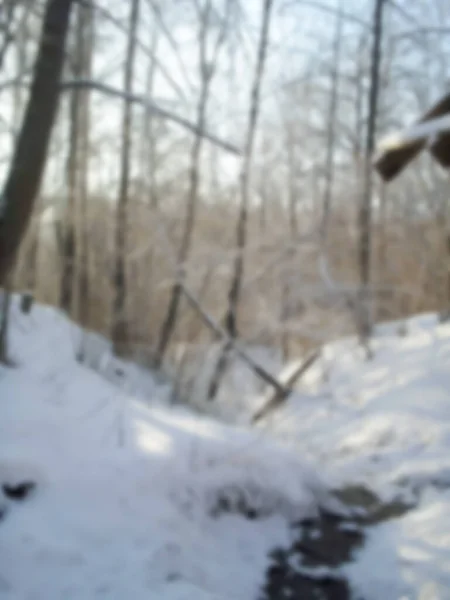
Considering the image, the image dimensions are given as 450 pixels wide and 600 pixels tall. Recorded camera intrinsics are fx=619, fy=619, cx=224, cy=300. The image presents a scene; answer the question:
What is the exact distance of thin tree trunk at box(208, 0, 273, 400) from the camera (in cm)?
1061

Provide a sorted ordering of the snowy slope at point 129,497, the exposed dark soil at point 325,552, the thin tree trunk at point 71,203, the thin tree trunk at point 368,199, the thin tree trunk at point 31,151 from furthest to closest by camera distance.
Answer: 1. the thin tree trunk at point 71,203
2. the thin tree trunk at point 368,199
3. the thin tree trunk at point 31,151
4. the exposed dark soil at point 325,552
5. the snowy slope at point 129,497

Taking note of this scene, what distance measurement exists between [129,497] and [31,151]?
329 centimetres

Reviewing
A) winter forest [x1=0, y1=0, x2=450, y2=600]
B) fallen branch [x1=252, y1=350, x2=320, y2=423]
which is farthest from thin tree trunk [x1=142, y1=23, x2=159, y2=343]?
fallen branch [x1=252, y1=350, x2=320, y2=423]

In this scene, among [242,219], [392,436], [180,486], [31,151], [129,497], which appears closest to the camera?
[129,497]

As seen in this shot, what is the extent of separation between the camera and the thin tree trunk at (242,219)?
34.8ft

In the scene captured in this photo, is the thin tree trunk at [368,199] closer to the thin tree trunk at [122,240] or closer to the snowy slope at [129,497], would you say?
the snowy slope at [129,497]

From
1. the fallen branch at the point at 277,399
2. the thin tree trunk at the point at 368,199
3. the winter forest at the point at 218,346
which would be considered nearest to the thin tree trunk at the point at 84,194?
the winter forest at the point at 218,346

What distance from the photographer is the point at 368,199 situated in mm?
11656

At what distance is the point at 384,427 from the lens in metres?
8.54

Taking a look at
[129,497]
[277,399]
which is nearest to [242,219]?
[277,399]

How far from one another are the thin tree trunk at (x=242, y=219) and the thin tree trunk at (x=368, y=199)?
7.47 feet

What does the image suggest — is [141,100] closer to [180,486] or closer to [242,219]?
[180,486]

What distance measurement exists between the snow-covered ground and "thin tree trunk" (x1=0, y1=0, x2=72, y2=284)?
1800 mm

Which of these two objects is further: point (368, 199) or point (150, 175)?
point (150, 175)
